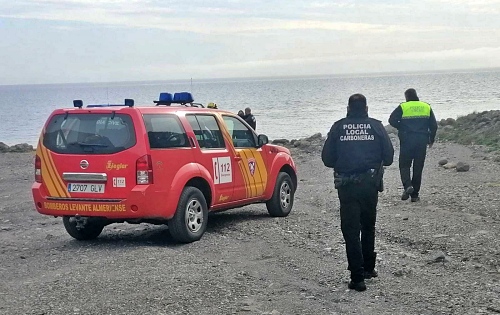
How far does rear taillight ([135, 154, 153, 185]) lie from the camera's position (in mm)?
9672

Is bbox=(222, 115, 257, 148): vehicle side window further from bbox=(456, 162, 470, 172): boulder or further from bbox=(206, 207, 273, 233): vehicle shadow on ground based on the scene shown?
bbox=(456, 162, 470, 172): boulder

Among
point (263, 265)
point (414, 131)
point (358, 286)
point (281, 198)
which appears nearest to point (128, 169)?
point (263, 265)

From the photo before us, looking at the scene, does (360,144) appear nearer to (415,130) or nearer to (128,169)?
(128,169)

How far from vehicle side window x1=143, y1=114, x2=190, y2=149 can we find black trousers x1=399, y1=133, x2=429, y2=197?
4.70 m

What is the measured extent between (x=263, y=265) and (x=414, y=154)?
554 centimetres

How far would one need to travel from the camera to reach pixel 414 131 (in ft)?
44.4

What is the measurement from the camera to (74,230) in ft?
35.7

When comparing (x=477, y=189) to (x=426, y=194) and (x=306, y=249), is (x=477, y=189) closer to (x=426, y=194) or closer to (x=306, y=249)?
(x=426, y=194)

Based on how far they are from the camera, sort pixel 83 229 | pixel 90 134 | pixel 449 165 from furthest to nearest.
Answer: pixel 449 165
pixel 83 229
pixel 90 134

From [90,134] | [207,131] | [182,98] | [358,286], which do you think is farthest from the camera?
[182,98]

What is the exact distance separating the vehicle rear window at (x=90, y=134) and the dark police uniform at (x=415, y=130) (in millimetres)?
5518

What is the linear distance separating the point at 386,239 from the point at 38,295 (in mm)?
4649

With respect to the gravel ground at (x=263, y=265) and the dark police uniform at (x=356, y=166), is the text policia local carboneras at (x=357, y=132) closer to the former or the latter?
the dark police uniform at (x=356, y=166)

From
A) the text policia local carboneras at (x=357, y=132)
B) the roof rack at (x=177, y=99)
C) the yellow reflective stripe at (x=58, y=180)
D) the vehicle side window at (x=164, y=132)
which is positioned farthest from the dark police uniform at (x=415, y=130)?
the yellow reflective stripe at (x=58, y=180)
